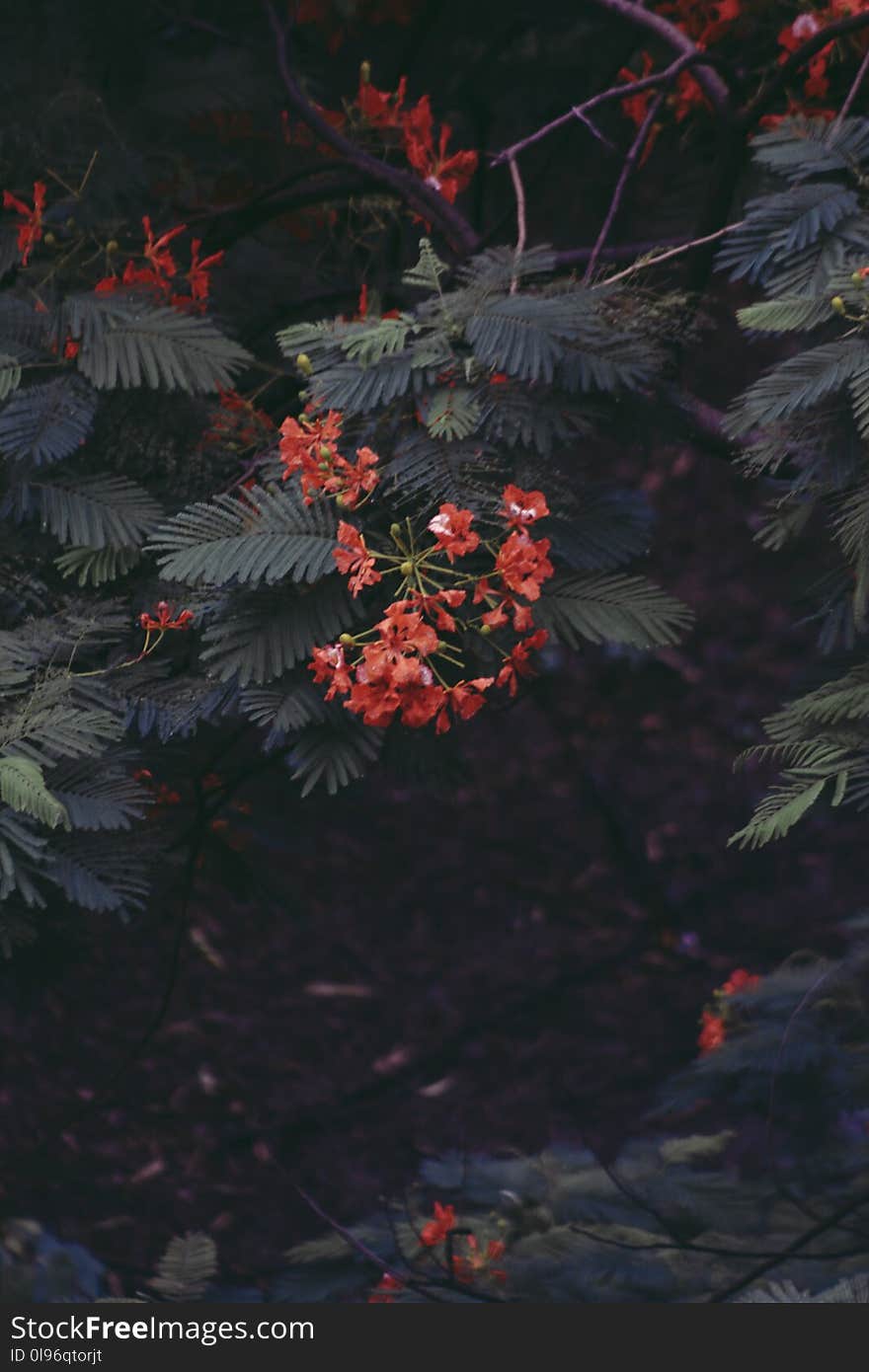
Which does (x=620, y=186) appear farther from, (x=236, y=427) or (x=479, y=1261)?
(x=479, y=1261)

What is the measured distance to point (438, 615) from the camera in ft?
4.61

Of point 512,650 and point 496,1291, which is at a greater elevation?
point 512,650

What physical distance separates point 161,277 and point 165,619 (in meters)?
0.46

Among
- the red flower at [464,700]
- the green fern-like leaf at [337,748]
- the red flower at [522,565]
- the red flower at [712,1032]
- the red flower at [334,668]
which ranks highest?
the red flower at [522,565]

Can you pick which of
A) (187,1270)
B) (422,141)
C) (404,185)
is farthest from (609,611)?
(187,1270)

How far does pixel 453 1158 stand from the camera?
7.90 feet

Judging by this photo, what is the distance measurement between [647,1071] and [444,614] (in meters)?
2.74

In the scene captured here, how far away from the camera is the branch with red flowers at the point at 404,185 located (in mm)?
1811

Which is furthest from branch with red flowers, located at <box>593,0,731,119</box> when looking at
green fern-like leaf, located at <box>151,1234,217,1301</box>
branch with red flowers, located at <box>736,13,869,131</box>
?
green fern-like leaf, located at <box>151,1234,217,1301</box>

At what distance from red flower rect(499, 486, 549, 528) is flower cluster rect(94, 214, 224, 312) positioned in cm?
57

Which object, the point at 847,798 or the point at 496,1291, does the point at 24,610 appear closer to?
the point at 847,798

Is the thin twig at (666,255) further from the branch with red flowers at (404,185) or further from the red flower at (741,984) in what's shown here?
the red flower at (741,984)

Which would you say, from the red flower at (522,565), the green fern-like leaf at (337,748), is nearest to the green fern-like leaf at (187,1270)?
the green fern-like leaf at (337,748)

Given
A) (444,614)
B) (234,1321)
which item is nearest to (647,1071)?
(234,1321)
